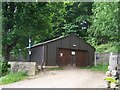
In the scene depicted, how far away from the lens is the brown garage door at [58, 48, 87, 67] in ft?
44.0

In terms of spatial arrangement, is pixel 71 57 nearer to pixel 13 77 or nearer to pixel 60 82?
pixel 13 77

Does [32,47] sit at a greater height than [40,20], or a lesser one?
lesser

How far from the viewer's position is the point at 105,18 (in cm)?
838

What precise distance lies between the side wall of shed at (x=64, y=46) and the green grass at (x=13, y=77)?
2.64 m

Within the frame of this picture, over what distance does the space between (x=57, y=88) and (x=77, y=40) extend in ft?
22.9

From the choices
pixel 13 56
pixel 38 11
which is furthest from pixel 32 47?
pixel 38 11

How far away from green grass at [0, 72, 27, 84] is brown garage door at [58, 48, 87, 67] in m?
3.53

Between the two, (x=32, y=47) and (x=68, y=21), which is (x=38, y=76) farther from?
(x=68, y=21)

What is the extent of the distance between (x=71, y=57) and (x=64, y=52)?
58cm

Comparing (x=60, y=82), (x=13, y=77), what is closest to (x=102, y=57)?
(x=60, y=82)

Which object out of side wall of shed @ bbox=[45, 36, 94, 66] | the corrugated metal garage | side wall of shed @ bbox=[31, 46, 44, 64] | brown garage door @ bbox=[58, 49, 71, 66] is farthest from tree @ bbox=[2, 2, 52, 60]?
brown garage door @ bbox=[58, 49, 71, 66]

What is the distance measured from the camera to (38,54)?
12547 millimetres

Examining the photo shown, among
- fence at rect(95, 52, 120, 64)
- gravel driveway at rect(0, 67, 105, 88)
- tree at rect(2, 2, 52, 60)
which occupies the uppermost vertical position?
tree at rect(2, 2, 52, 60)

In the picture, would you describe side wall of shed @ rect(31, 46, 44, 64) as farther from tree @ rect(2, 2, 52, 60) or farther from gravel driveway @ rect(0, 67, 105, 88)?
gravel driveway @ rect(0, 67, 105, 88)
